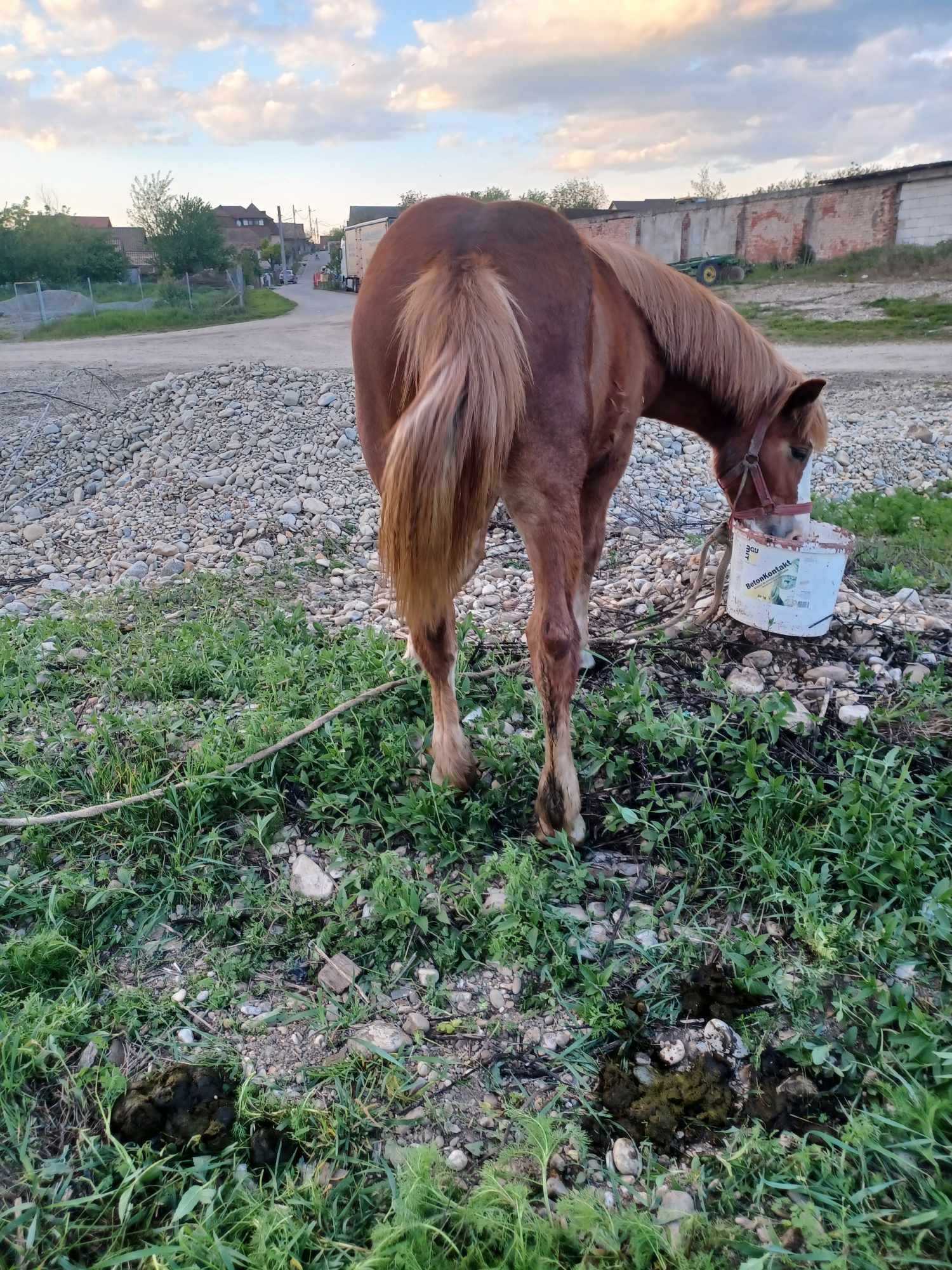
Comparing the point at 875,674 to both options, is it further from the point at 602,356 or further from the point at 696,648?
the point at 602,356

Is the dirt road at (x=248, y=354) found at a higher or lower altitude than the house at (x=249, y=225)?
lower

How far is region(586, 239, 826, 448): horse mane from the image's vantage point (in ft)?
10.1

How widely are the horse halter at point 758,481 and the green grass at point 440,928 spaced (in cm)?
71

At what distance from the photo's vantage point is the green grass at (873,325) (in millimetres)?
14633

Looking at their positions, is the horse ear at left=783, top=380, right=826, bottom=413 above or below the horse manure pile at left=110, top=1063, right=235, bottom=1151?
above

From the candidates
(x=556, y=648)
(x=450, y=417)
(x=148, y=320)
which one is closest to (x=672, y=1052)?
(x=556, y=648)

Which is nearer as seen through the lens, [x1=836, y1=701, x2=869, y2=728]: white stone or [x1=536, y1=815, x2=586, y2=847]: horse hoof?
[x1=536, y1=815, x2=586, y2=847]: horse hoof

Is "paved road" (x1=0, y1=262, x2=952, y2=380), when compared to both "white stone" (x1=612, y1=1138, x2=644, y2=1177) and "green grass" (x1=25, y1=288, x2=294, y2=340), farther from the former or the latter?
"white stone" (x1=612, y1=1138, x2=644, y2=1177)

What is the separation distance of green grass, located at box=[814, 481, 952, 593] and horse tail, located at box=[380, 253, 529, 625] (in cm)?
283

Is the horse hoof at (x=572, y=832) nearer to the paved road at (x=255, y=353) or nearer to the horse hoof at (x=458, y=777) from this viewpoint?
the horse hoof at (x=458, y=777)

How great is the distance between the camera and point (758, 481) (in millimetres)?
3650

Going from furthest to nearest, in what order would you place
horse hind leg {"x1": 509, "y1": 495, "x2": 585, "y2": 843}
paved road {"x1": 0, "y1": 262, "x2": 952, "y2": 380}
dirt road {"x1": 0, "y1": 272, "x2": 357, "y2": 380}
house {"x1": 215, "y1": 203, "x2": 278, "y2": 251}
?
house {"x1": 215, "y1": 203, "x2": 278, "y2": 251} < dirt road {"x1": 0, "y1": 272, "x2": 357, "y2": 380} < paved road {"x1": 0, "y1": 262, "x2": 952, "y2": 380} < horse hind leg {"x1": 509, "y1": 495, "x2": 585, "y2": 843}

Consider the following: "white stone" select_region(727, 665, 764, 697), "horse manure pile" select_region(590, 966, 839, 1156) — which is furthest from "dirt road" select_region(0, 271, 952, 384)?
"horse manure pile" select_region(590, 966, 839, 1156)

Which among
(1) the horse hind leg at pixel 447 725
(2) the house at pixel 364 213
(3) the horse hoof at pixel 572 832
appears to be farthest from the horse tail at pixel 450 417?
(2) the house at pixel 364 213
